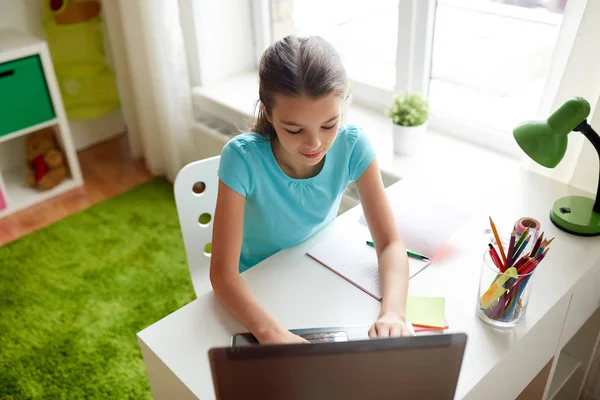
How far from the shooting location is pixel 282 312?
1.04 meters

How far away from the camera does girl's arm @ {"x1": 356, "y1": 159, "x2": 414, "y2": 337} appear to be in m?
0.97

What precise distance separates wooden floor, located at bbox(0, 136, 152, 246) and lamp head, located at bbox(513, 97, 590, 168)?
2061mm

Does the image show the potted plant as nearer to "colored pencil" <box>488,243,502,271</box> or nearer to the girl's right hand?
"colored pencil" <box>488,243,502,271</box>

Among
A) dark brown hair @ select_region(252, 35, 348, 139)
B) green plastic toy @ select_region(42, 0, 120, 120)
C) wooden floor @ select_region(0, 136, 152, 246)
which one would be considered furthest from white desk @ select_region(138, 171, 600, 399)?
green plastic toy @ select_region(42, 0, 120, 120)

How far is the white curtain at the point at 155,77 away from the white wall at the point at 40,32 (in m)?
0.33

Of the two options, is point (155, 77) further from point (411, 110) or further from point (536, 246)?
point (536, 246)

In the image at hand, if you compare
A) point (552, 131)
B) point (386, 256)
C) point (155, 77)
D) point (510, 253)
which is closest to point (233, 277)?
point (386, 256)

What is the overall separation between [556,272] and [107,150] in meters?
2.54

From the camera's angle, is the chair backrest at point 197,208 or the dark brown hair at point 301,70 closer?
the dark brown hair at point 301,70

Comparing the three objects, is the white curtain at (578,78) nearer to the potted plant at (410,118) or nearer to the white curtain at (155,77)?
the potted plant at (410,118)

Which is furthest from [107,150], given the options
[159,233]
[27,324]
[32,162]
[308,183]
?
[308,183]

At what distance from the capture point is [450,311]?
104 cm

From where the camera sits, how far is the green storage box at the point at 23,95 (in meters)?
2.34

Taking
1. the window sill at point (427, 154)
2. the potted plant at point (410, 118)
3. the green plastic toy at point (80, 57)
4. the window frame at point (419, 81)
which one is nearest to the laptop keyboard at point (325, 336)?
the window sill at point (427, 154)
